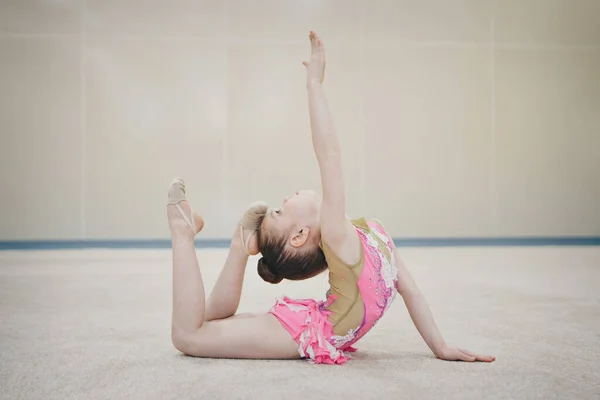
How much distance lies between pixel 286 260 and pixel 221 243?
14.4 ft

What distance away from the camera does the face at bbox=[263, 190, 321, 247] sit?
4.76 feet

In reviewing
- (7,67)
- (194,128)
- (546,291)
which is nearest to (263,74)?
(194,128)

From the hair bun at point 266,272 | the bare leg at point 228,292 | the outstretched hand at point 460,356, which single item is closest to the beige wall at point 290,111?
the bare leg at point 228,292

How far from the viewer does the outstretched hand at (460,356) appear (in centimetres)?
145

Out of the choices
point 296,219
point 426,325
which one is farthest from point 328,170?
point 426,325

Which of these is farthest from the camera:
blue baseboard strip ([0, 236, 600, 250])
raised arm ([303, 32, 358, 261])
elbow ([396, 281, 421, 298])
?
blue baseboard strip ([0, 236, 600, 250])

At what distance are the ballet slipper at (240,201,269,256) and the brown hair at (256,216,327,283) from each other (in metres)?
0.03

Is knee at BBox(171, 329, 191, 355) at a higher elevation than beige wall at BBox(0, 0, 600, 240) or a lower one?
lower

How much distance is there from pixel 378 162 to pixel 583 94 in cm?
228

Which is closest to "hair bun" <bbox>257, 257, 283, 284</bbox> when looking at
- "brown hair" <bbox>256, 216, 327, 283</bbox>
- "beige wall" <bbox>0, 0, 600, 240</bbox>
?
"brown hair" <bbox>256, 216, 327, 283</bbox>

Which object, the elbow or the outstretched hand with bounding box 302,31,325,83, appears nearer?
the outstretched hand with bounding box 302,31,325,83

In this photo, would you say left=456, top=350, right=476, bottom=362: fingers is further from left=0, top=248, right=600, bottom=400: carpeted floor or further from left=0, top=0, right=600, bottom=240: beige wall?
left=0, top=0, right=600, bottom=240: beige wall

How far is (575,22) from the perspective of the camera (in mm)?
6199

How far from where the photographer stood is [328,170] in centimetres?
135
